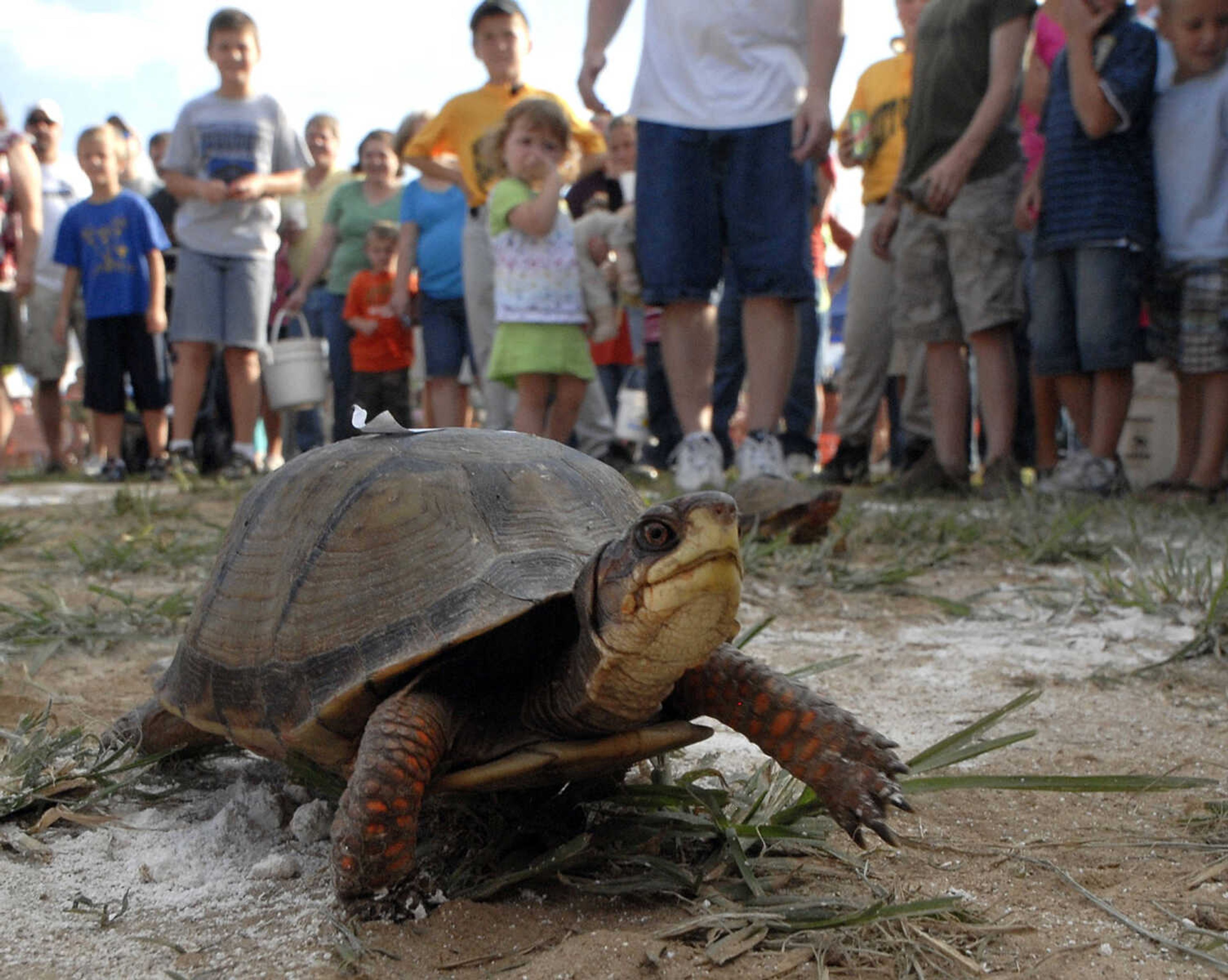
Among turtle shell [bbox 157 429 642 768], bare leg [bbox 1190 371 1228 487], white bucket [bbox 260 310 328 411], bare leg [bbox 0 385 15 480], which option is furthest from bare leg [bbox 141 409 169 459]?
bare leg [bbox 1190 371 1228 487]

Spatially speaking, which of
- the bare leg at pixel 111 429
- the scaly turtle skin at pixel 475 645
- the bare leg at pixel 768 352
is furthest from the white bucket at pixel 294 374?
the scaly turtle skin at pixel 475 645

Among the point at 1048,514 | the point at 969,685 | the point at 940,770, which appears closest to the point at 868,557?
the point at 1048,514

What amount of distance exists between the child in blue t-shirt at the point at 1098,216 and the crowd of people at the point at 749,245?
13 mm

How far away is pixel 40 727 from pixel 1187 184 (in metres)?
4.41

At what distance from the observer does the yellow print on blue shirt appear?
6.81 metres

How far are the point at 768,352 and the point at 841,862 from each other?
11.0ft

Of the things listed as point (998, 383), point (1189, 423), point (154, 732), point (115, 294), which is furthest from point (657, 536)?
point (115, 294)

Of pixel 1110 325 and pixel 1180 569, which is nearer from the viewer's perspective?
pixel 1180 569

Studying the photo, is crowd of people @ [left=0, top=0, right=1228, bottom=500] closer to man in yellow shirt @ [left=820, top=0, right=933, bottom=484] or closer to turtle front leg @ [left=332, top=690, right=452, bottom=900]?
man in yellow shirt @ [left=820, top=0, right=933, bottom=484]

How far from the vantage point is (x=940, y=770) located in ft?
6.33

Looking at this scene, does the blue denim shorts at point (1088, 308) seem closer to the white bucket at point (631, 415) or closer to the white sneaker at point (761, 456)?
the white sneaker at point (761, 456)

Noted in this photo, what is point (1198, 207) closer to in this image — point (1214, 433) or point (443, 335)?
point (1214, 433)

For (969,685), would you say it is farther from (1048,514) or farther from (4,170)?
(4,170)

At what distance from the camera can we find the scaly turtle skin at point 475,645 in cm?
142
